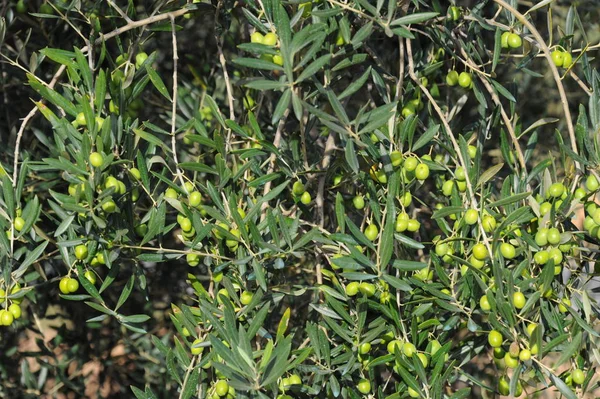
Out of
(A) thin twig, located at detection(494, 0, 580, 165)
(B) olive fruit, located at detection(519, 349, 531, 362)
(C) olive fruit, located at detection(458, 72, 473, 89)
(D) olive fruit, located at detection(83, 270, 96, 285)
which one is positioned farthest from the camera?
(C) olive fruit, located at detection(458, 72, 473, 89)

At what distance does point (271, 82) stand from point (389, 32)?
214mm

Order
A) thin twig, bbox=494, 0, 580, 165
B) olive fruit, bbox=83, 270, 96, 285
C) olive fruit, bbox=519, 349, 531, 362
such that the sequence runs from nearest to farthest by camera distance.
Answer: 1. olive fruit, bbox=519, 349, 531, 362
2. thin twig, bbox=494, 0, 580, 165
3. olive fruit, bbox=83, 270, 96, 285

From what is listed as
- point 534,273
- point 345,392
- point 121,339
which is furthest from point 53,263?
point 534,273

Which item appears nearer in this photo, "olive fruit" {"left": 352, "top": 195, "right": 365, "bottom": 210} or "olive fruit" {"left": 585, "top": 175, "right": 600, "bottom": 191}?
"olive fruit" {"left": 585, "top": 175, "right": 600, "bottom": 191}

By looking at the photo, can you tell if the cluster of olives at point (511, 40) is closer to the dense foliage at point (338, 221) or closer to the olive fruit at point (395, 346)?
the dense foliage at point (338, 221)

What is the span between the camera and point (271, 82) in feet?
4.15

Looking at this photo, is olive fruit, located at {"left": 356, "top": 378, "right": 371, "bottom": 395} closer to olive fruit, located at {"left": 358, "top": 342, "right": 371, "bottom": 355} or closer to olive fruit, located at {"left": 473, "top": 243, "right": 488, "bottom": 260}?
olive fruit, located at {"left": 358, "top": 342, "right": 371, "bottom": 355}

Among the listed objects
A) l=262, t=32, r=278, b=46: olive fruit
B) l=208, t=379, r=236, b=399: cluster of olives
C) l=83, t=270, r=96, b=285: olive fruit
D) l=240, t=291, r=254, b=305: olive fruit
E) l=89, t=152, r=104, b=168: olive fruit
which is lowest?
l=208, t=379, r=236, b=399: cluster of olives

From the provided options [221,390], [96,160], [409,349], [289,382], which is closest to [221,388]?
[221,390]

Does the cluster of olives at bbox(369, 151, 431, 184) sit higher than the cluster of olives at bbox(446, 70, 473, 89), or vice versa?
the cluster of olives at bbox(446, 70, 473, 89)

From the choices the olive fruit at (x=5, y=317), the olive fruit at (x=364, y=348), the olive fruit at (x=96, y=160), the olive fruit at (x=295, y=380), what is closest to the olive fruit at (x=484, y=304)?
the olive fruit at (x=364, y=348)

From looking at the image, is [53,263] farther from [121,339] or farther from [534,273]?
[534,273]

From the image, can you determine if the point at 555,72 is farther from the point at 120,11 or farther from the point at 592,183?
the point at 120,11

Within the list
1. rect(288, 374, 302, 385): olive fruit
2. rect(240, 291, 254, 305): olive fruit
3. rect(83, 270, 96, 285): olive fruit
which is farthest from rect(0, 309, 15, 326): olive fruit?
rect(288, 374, 302, 385): olive fruit
